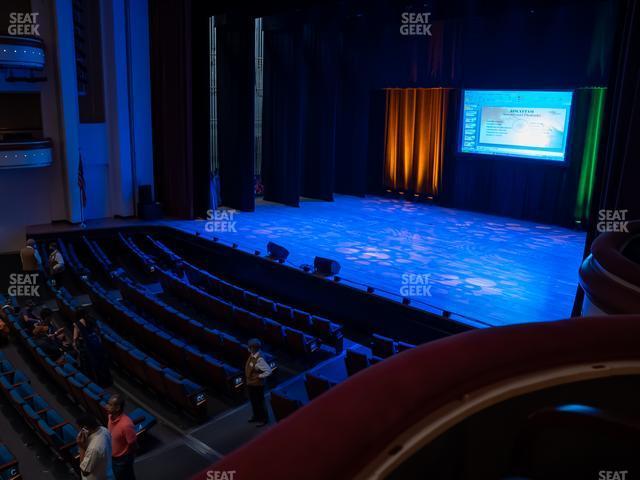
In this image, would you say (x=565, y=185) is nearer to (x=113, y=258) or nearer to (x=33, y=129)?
(x=113, y=258)

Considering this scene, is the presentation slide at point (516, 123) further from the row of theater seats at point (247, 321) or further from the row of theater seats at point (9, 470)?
the row of theater seats at point (9, 470)

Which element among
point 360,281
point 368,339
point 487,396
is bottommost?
point 368,339

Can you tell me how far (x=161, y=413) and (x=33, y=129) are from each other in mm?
11525

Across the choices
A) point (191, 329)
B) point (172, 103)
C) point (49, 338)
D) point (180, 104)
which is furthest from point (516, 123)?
point (49, 338)

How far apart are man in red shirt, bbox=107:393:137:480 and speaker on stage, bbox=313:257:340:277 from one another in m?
5.53

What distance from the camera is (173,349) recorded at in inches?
296

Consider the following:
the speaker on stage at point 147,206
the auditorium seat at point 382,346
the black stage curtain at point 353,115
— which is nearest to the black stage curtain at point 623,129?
the auditorium seat at point 382,346

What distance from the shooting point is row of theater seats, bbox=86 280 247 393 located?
6.82 meters

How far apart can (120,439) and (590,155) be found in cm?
1328

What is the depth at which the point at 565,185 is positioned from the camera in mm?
14750

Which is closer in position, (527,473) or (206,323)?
(527,473)

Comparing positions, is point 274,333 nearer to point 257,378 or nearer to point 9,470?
point 257,378

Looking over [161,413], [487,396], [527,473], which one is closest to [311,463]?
[487,396]

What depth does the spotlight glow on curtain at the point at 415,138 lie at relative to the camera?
17188mm
